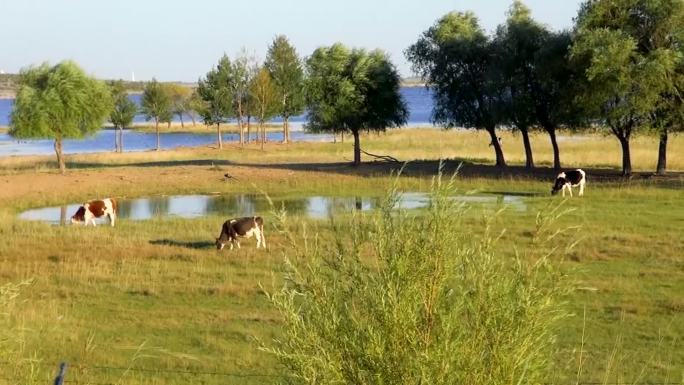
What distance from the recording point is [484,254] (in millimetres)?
5395

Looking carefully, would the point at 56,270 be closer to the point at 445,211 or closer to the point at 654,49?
the point at 445,211

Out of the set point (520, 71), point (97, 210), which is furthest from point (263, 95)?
point (97, 210)

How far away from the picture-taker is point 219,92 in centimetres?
A: 8075

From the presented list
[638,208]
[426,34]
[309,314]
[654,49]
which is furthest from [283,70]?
[309,314]

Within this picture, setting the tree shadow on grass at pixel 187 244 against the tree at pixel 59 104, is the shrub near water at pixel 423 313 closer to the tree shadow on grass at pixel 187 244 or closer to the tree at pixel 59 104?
the tree shadow on grass at pixel 187 244

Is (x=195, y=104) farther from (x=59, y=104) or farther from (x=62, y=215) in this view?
(x=62, y=215)

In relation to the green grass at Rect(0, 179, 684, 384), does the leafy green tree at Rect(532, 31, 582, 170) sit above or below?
above

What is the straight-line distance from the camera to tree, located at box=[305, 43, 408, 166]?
2060 inches

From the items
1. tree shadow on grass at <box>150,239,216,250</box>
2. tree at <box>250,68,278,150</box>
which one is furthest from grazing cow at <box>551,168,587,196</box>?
tree at <box>250,68,278,150</box>

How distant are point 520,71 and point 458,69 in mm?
4469

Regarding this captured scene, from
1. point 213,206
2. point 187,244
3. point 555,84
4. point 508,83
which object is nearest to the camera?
point 187,244

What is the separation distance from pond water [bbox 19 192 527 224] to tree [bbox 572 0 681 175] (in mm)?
8023

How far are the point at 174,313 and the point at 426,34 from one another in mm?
38274

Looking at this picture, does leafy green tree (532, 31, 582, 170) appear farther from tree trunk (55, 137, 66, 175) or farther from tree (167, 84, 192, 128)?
tree (167, 84, 192, 128)
